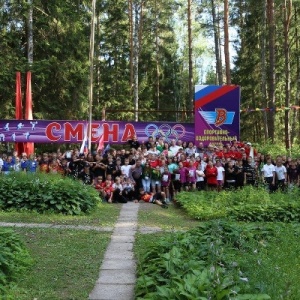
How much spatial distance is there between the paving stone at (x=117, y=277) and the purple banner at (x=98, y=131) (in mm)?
13251

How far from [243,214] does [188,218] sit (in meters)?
1.49

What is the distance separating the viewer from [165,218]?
12273mm

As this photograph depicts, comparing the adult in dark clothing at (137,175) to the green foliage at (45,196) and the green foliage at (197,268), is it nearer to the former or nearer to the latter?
the green foliage at (45,196)

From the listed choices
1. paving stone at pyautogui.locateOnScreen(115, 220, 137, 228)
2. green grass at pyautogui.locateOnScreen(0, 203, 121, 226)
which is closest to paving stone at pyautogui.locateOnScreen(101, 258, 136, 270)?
paving stone at pyautogui.locateOnScreen(115, 220, 137, 228)

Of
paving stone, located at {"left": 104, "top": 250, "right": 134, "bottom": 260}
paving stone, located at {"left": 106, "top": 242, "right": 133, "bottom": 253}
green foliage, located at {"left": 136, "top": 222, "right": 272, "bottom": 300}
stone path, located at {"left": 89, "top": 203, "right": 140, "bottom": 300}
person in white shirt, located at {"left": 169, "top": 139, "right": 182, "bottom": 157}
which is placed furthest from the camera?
person in white shirt, located at {"left": 169, "top": 139, "right": 182, "bottom": 157}

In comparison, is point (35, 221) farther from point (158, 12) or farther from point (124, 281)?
point (158, 12)

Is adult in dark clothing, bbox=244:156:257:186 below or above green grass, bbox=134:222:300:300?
above

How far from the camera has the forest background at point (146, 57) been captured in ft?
81.0

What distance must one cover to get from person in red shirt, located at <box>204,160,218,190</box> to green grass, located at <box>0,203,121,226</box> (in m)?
4.20

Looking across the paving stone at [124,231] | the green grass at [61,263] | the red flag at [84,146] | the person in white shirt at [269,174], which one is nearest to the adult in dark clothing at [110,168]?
the red flag at [84,146]

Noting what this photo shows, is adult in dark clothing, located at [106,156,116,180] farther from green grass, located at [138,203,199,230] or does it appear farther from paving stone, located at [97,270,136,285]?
paving stone, located at [97,270,136,285]

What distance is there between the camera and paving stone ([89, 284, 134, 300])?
561cm

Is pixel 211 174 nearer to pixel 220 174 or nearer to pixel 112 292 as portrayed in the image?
pixel 220 174

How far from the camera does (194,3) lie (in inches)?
1448
